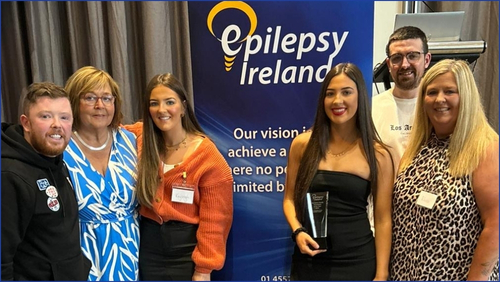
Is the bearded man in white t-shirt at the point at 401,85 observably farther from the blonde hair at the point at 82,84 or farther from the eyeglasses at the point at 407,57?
the blonde hair at the point at 82,84

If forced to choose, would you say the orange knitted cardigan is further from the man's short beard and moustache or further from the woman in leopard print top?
the man's short beard and moustache

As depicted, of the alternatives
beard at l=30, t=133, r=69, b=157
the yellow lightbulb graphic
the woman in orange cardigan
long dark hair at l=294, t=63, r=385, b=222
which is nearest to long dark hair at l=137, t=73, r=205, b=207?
the woman in orange cardigan

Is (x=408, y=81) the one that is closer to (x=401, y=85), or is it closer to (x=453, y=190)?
(x=401, y=85)

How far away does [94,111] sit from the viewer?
5.60 feet

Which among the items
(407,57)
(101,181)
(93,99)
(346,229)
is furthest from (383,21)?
(101,181)

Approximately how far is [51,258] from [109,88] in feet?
2.41

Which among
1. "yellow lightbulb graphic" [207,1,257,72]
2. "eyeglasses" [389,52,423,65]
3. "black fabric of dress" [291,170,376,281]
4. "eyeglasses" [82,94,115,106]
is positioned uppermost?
"yellow lightbulb graphic" [207,1,257,72]

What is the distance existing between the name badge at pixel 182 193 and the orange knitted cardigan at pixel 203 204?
0.02m

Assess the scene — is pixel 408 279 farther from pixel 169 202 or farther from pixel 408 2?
pixel 408 2

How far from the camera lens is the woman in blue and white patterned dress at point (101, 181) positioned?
1.66 m

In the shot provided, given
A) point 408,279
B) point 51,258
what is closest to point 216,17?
point 51,258

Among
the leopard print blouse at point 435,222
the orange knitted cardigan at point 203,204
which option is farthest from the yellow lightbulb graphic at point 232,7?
the leopard print blouse at point 435,222

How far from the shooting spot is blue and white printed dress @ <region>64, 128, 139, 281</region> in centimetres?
165

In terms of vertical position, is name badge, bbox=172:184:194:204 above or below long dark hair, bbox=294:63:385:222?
below
